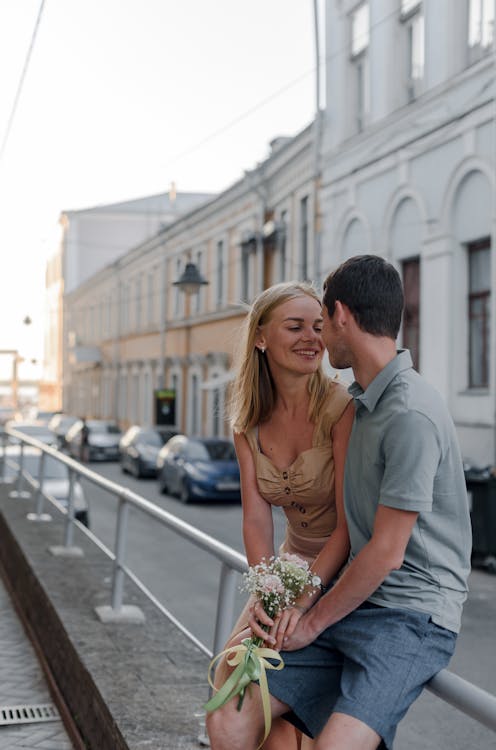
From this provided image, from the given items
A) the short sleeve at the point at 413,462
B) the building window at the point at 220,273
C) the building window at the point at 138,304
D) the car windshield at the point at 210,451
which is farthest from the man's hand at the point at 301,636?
the building window at the point at 138,304

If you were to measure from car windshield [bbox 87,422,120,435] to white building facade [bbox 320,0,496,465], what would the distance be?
1981 cm

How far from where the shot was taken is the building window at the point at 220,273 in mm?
34562

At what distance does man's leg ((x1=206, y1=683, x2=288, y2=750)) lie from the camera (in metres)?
2.51

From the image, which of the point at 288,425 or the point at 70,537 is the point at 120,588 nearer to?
the point at 70,537

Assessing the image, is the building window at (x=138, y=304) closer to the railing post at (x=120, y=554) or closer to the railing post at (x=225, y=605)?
the railing post at (x=120, y=554)

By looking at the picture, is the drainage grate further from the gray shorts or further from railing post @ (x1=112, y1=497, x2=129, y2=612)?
the gray shorts

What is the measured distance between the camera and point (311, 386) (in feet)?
9.66

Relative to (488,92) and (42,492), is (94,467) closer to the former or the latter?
(488,92)

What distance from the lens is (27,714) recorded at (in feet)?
16.9

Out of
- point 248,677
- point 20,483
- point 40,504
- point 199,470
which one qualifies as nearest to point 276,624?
point 248,677

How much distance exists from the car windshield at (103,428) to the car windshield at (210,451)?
15708mm

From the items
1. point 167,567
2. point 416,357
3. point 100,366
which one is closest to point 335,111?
point 416,357

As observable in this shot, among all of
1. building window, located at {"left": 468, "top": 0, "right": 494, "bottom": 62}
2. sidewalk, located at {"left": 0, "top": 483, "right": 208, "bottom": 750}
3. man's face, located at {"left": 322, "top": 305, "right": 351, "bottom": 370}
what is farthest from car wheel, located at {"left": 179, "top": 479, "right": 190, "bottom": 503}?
man's face, located at {"left": 322, "top": 305, "right": 351, "bottom": 370}

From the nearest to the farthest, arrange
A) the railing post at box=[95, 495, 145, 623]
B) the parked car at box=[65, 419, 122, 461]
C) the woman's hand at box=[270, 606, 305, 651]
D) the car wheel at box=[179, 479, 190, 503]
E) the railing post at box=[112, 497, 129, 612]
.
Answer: the woman's hand at box=[270, 606, 305, 651] < the railing post at box=[95, 495, 145, 623] < the railing post at box=[112, 497, 129, 612] < the car wheel at box=[179, 479, 190, 503] < the parked car at box=[65, 419, 122, 461]
